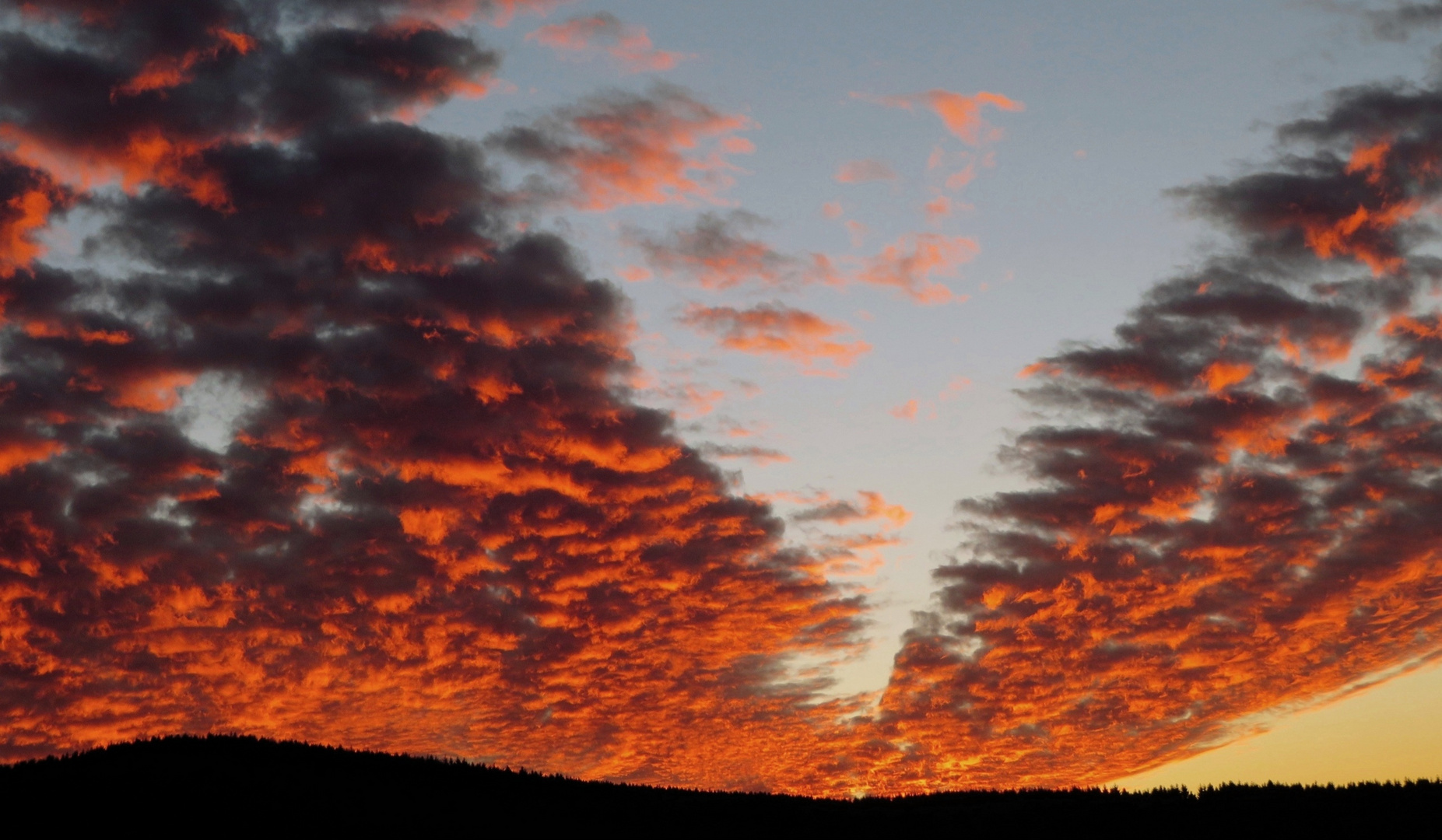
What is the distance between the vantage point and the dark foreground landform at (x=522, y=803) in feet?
105

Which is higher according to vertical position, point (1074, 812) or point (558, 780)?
point (558, 780)

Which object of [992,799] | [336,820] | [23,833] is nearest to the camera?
[23,833]

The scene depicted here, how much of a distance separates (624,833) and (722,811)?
534cm

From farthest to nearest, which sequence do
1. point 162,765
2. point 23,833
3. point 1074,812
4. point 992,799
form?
point 992,799
point 1074,812
point 162,765
point 23,833

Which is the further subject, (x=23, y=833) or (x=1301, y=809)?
(x=1301, y=809)

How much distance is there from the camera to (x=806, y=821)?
1475 inches

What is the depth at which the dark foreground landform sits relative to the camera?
32.1m

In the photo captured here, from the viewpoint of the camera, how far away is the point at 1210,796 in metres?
39.5

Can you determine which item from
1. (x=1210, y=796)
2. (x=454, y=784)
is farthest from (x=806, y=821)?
(x=1210, y=796)

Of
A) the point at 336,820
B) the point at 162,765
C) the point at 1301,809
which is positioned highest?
the point at 162,765

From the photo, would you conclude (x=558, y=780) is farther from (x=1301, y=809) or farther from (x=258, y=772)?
(x=1301, y=809)

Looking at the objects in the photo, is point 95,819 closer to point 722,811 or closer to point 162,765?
point 162,765

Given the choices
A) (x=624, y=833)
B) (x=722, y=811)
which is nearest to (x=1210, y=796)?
(x=722, y=811)

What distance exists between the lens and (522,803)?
120 feet
